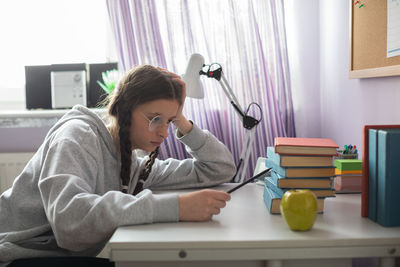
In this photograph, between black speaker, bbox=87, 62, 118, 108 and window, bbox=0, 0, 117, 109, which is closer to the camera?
black speaker, bbox=87, 62, 118, 108

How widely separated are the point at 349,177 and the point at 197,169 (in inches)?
19.7

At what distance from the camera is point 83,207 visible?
0.97 meters

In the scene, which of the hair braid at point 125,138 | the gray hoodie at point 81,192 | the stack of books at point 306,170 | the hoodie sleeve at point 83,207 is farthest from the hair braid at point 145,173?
the stack of books at point 306,170

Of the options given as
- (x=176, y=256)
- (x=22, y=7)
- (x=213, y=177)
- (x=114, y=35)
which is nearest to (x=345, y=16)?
(x=213, y=177)

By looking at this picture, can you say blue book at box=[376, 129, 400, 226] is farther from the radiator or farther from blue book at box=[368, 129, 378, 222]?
the radiator

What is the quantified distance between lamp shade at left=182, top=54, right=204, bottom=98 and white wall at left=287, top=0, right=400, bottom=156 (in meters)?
0.64

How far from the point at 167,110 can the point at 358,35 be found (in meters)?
0.88

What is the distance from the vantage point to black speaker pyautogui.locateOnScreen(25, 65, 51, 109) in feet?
8.45

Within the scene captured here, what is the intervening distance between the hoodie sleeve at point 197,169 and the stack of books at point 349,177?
381mm

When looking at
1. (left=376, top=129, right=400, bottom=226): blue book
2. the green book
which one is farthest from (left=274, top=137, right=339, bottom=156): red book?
the green book

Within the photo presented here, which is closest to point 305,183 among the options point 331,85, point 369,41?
point 369,41

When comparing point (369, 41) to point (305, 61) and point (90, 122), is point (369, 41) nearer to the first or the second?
point (305, 61)

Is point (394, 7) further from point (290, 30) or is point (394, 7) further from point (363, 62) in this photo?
point (290, 30)

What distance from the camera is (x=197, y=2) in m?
2.43
